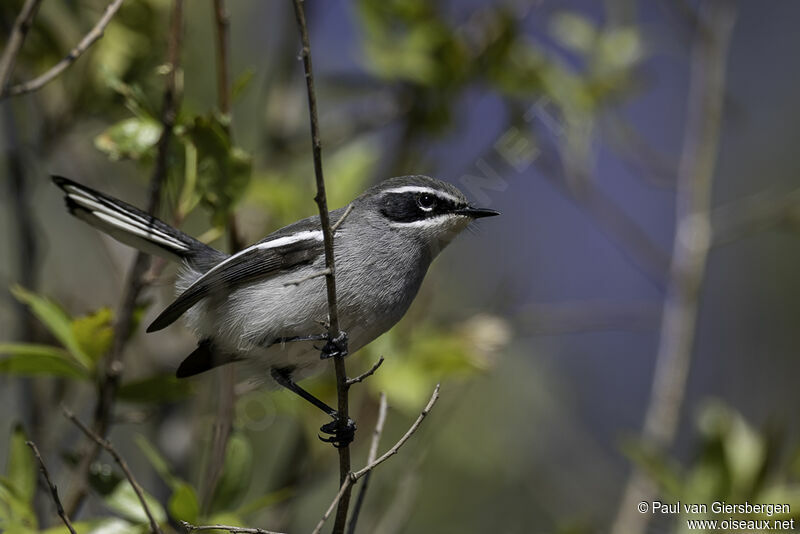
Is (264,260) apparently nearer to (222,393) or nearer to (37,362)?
(222,393)

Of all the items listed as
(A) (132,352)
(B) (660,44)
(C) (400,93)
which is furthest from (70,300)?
(B) (660,44)

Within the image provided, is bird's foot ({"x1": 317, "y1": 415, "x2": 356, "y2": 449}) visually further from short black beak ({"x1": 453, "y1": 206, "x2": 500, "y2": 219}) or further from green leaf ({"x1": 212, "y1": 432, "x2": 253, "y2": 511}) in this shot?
short black beak ({"x1": 453, "y1": 206, "x2": 500, "y2": 219})

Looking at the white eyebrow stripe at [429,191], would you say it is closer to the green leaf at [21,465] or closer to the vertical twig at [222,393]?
the vertical twig at [222,393]

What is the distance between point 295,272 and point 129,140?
1.99ft

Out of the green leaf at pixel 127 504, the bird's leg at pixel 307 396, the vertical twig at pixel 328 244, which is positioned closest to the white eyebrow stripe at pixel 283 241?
the bird's leg at pixel 307 396

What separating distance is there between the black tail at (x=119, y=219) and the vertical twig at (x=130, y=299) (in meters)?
Answer: 0.17

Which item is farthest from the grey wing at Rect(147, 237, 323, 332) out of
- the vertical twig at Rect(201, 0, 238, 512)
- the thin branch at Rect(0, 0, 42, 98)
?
the thin branch at Rect(0, 0, 42, 98)

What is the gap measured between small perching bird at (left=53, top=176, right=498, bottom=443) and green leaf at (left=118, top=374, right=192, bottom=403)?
16 cm

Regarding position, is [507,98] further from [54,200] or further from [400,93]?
[54,200]

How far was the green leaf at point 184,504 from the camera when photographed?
6.75 feet

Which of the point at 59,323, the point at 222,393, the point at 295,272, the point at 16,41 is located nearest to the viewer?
the point at 16,41

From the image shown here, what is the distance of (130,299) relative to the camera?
226 cm

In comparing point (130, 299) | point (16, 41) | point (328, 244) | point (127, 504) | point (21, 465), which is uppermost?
point (16, 41)

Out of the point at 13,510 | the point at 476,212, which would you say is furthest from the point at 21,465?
the point at 476,212
